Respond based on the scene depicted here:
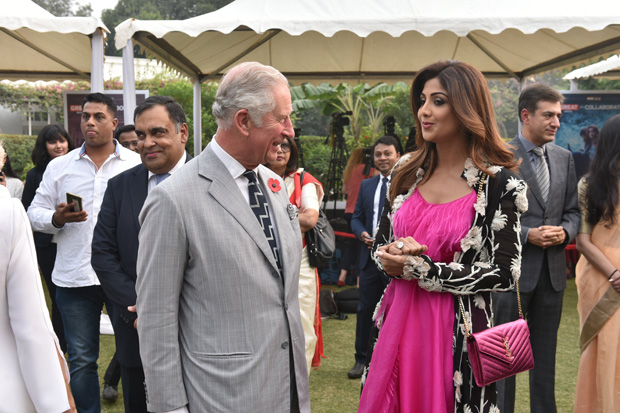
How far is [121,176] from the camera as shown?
3.15 m

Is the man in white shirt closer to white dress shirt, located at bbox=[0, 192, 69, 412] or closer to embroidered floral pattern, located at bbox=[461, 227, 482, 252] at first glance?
white dress shirt, located at bbox=[0, 192, 69, 412]

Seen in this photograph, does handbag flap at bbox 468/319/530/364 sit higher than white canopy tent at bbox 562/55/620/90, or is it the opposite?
white canopy tent at bbox 562/55/620/90

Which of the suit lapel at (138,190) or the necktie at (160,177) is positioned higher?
the necktie at (160,177)

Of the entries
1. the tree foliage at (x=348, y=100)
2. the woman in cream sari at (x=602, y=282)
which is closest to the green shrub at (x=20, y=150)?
the tree foliage at (x=348, y=100)

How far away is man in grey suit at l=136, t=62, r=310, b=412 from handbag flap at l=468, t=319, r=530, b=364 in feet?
2.39

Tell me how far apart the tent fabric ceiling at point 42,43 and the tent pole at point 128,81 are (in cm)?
41

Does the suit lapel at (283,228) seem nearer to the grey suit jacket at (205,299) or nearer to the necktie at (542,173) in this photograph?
the grey suit jacket at (205,299)

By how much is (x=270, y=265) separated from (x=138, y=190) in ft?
4.29

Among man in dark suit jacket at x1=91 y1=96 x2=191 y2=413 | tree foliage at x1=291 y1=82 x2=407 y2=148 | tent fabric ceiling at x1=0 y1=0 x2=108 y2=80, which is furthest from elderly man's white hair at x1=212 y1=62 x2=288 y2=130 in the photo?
tree foliage at x1=291 y1=82 x2=407 y2=148

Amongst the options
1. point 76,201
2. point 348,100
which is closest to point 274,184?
point 76,201

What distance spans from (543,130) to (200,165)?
2.69 metres

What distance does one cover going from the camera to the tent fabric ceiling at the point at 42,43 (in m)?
6.41

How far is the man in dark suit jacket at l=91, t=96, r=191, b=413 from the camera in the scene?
2994 mm

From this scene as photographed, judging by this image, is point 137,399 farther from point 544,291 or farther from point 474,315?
point 544,291
